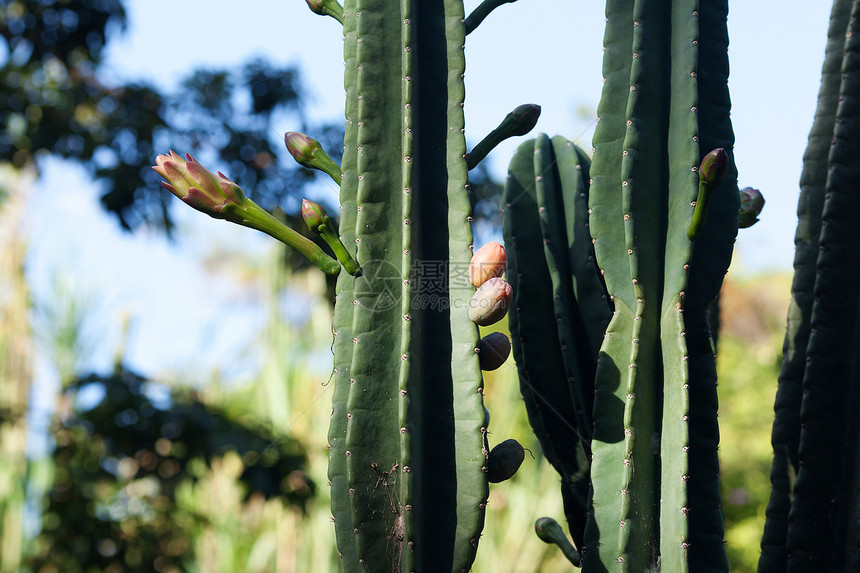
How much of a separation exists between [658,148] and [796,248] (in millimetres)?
710

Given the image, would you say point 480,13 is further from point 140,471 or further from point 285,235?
point 140,471

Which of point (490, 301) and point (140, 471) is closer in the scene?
point (490, 301)

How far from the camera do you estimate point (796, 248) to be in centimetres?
204

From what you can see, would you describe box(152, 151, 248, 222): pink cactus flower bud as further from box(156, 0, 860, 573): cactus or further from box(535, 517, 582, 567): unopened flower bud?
box(535, 517, 582, 567): unopened flower bud

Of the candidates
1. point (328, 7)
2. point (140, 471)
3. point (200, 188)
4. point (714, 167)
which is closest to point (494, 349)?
point (714, 167)

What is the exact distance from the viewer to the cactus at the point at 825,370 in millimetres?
1787

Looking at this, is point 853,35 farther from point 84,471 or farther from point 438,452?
point 84,471

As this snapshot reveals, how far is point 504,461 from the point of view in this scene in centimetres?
144

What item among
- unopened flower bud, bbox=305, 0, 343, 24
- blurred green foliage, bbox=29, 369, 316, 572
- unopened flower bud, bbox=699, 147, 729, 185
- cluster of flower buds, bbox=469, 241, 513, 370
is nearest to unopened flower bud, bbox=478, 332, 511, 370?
cluster of flower buds, bbox=469, 241, 513, 370

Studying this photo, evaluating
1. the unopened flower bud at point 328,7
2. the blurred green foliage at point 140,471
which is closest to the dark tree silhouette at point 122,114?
the blurred green foliage at point 140,471

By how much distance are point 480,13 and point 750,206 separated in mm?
881

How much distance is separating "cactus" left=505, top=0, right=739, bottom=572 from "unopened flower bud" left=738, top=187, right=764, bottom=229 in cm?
33

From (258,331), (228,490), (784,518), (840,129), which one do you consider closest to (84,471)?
(228,490)

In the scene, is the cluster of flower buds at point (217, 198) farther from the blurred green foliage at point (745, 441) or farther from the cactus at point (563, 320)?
the blurred green foliage at point (745, 441)
